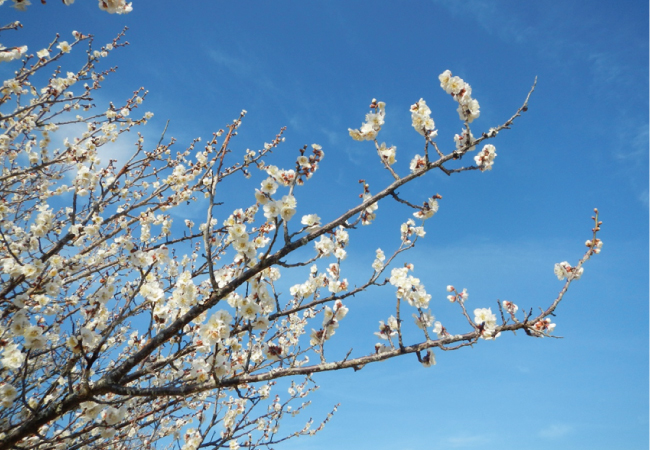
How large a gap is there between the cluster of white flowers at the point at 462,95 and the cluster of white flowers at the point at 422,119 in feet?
0.77

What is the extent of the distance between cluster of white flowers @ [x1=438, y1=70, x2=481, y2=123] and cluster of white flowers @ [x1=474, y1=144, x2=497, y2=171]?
29cm

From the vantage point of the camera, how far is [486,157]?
133 inches

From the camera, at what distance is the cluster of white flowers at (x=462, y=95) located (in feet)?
10.6

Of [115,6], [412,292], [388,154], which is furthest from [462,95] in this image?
[115,6]

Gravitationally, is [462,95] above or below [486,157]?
above

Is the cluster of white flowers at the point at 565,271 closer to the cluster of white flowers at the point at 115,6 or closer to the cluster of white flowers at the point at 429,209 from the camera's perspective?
the cluster of white flowers at the point at 429,209

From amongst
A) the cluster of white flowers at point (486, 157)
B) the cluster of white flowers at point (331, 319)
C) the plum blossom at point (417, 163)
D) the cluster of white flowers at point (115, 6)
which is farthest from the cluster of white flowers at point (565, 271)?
the cluster of white flowers at point (115, 6)

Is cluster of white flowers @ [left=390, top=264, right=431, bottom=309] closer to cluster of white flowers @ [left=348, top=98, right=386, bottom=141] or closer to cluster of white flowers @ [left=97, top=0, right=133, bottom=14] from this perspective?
cluster of white flowers @ [left=348, top=98, right=386, bottom=141]

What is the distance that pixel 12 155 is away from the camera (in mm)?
6152

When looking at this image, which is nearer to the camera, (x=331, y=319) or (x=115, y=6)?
(x=115, y=6)

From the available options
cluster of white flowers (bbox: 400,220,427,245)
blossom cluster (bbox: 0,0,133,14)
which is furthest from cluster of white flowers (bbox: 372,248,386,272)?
blossom cluster (bbox: 0,0,133,14)

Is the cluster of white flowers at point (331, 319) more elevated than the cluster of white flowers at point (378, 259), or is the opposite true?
the cluster of white flowers at point (378, 259)

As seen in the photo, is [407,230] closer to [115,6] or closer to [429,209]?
[429,209]

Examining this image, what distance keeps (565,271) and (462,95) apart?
76.5 inches
